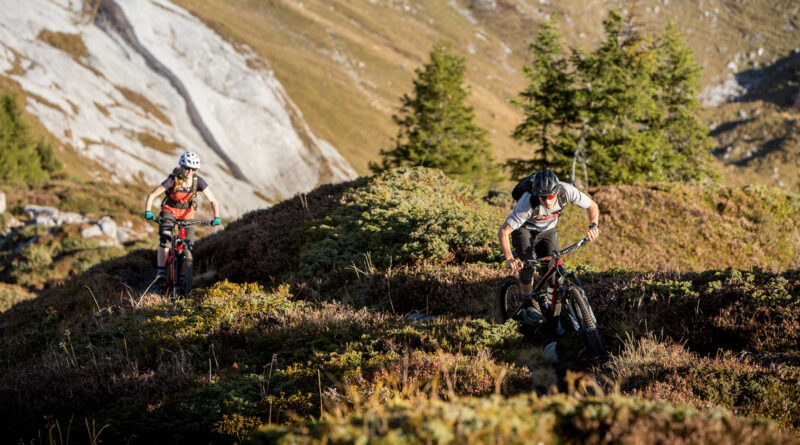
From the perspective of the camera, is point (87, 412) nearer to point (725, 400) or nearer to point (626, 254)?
point (725, 400)

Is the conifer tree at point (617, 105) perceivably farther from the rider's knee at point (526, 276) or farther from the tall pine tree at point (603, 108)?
the rider's knee at point (526, 276)

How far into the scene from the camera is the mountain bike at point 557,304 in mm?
6672

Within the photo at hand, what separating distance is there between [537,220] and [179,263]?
24.5 feet

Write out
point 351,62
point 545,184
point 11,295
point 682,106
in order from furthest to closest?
point 351,62 → point 682,106 → point 11,295 → point 545,184

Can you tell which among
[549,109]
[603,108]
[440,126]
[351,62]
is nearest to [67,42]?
[440,126]

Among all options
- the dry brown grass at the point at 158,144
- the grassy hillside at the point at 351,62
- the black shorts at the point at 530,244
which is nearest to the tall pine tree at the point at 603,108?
the black shorts at the point at 530,244

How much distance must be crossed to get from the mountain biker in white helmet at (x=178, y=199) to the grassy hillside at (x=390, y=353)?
1.32 m

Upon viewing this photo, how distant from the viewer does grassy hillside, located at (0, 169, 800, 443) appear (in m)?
3.17

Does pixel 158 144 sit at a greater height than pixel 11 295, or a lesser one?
lesser

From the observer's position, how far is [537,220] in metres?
7.61

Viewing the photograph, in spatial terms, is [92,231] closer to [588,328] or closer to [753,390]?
[588,328]

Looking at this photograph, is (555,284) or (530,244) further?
(530,244)

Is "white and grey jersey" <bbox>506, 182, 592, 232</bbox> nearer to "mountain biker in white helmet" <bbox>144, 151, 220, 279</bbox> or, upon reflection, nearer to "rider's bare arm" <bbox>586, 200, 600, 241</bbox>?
"rider's bare arm" <bbox>586, 200, 600, 241</bbox>

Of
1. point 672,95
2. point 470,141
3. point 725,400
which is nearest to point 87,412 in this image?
point 725,400
